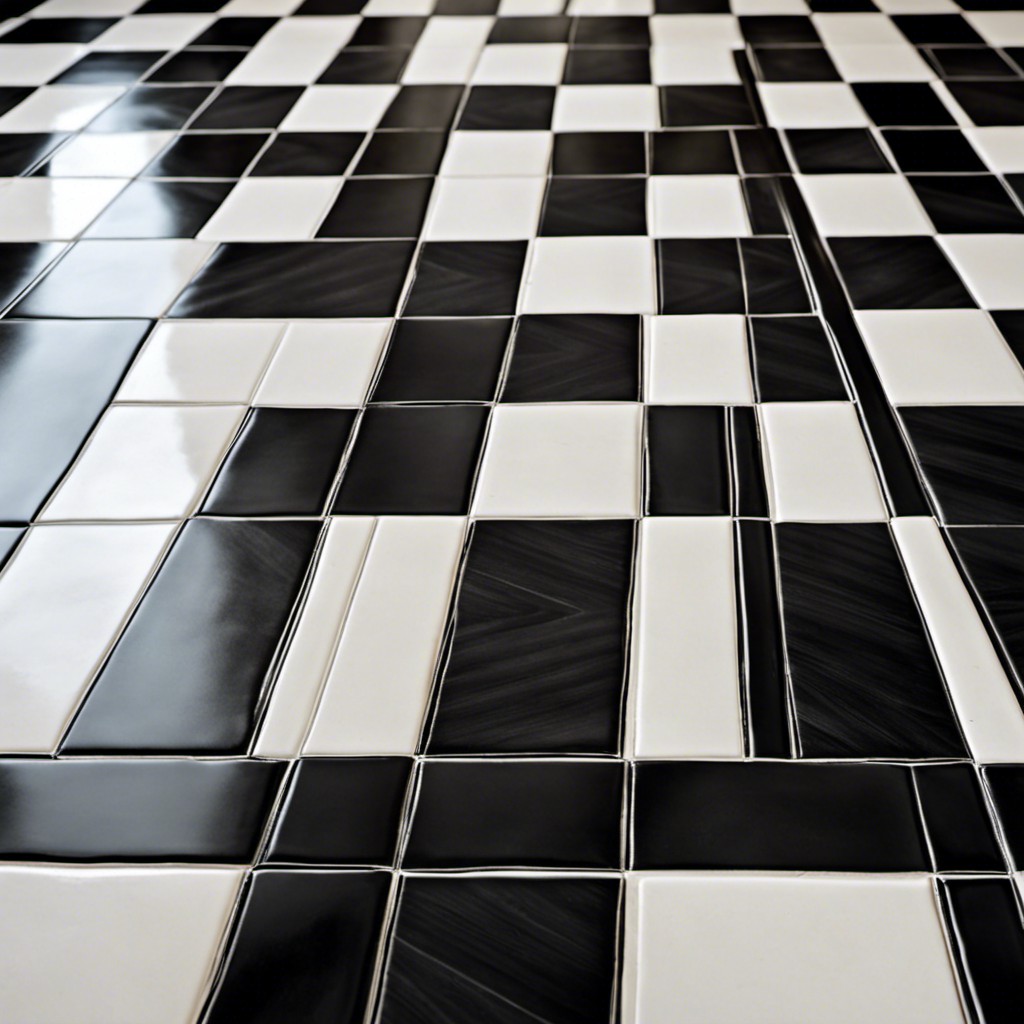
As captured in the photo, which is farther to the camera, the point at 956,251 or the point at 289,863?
the point at 956,251

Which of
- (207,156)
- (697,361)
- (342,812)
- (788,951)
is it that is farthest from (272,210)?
(788,951)

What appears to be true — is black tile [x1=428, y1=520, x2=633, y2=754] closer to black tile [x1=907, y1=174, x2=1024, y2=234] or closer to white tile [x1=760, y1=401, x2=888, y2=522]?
white tile [x1=760, y1=401, x2=888, y2=522]

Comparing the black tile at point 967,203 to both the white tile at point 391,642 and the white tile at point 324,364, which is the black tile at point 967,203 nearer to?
the white tile at point 324,364

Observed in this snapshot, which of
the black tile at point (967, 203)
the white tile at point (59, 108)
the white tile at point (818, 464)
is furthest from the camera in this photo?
the white tile at point (59, 108)

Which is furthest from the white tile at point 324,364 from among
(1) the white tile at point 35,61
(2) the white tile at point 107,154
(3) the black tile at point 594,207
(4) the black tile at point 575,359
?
(1) the white tile at point 35,61

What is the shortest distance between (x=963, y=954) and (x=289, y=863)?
499mm

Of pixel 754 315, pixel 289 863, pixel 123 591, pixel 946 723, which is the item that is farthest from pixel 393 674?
pixel 754 315

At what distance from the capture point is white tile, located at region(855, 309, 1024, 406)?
1.35 metres

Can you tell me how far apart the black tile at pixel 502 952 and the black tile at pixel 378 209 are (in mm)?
1175

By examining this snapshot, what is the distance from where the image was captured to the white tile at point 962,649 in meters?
0.93

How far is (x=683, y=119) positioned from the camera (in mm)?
2098

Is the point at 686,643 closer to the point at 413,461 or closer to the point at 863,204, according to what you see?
the point at 413,461

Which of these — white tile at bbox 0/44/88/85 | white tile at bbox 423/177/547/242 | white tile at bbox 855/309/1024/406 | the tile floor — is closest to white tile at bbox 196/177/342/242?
the tile floor

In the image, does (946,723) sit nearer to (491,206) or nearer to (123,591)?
(123,591)
